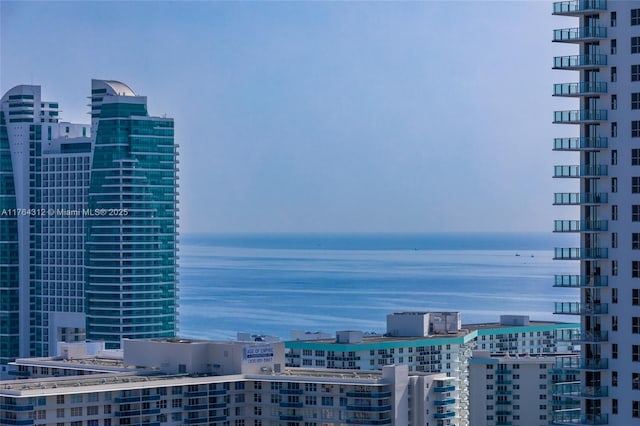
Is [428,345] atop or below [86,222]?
below

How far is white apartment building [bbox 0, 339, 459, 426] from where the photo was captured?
45.7 m

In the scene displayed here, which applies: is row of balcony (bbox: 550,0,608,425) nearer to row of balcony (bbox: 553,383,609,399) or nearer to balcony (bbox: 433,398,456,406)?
row of balcony (bbox: 553,383,609,399)

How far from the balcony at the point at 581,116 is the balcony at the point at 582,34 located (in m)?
1.32

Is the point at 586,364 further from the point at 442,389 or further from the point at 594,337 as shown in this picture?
the point at 442,389

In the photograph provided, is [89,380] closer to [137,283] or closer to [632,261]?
[632,261]

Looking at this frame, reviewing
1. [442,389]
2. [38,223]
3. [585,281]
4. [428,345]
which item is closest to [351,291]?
[38,223]

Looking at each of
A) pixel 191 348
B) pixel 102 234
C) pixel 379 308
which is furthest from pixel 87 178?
pixel 379 308

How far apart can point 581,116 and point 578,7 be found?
2.02 metres

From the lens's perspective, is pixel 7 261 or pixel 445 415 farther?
pixel 7 261

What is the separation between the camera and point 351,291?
14725 cm

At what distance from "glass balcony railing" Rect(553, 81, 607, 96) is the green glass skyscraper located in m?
50.6

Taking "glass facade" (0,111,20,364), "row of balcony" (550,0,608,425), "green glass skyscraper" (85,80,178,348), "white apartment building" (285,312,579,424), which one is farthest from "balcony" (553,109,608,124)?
"glass facade" (0,111,20,364)

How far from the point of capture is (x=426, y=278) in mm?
157250

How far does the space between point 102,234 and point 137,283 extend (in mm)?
3167
